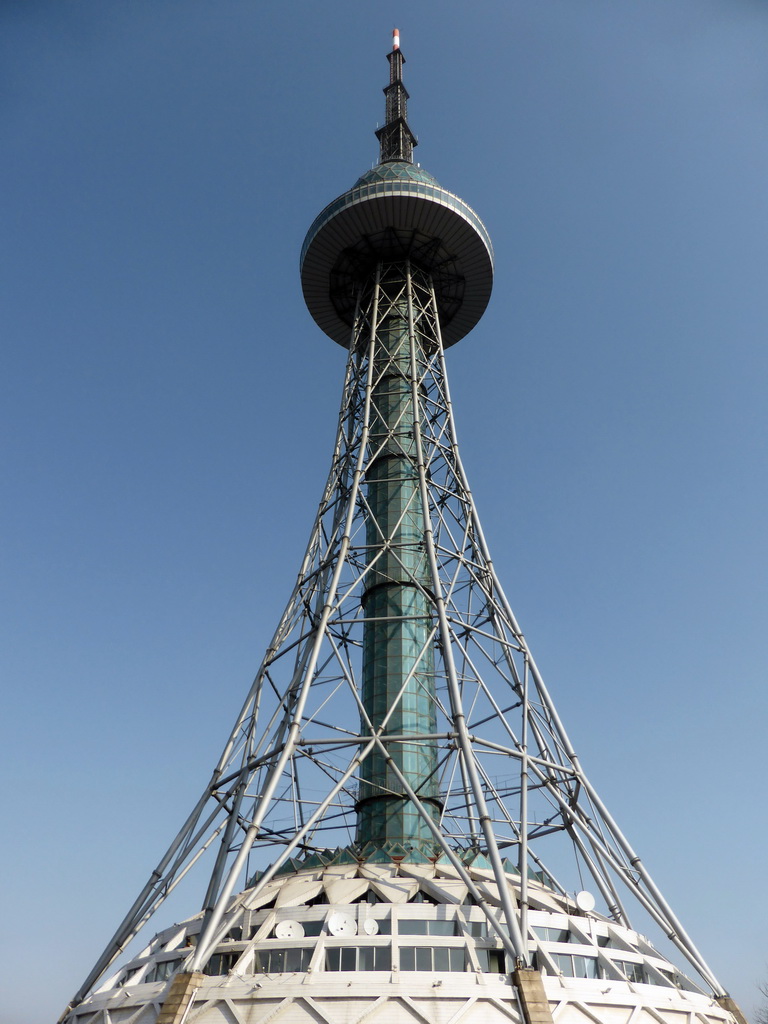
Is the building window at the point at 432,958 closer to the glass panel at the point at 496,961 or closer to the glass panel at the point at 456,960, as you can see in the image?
the glass panel at the point at 456,960

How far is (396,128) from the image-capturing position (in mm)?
61375

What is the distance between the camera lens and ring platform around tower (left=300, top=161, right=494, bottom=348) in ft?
166

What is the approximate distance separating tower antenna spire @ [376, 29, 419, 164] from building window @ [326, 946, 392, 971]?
171ft

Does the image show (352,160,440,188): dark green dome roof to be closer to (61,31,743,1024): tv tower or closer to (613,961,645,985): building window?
(61,31,743,1024): tv tower

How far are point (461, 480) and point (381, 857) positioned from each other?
2263cm

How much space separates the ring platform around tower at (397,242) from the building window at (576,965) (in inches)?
1666

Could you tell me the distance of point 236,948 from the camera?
27.0 metres

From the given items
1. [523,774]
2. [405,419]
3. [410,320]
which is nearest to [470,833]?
[523,774]

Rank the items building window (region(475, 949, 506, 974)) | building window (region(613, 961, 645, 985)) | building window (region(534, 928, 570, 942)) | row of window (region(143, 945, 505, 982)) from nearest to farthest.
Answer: row of window (region(143, 945, 505, 982)), building window (region(475, 949, 506, 974)), building window (region(534, 928, 570, 942)), building window (region(613, 961, 645, 985))

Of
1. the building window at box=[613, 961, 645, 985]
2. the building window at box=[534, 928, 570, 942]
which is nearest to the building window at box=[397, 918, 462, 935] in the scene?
the building window at box=[534, 928, 570, 942]

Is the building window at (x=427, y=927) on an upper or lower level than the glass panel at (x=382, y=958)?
upper

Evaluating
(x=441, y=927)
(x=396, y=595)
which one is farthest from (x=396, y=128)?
(x=441, y=927)

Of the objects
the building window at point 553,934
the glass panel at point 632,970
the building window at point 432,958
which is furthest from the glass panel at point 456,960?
the glass panel at point 632,970

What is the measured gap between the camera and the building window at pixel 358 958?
2528 centimetres
